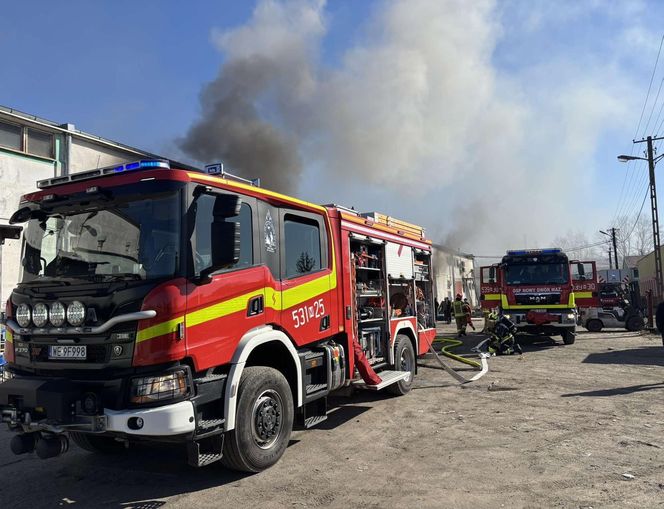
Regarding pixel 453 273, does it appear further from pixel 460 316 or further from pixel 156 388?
pixel 156 388

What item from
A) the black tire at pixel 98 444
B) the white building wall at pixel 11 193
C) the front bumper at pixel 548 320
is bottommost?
the black tire at pixel 98 444

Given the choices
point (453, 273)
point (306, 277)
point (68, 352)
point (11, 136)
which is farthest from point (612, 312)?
point (453, 273)

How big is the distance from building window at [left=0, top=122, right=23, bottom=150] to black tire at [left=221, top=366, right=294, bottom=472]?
11.7 metres

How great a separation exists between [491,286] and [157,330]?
1339 centimetres

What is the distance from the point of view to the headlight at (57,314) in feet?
12.8

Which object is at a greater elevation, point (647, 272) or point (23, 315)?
point (647, 272)

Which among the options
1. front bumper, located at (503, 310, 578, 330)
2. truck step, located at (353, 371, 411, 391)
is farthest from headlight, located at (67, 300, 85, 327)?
front bumper, located at (503, 310, 578, 330)

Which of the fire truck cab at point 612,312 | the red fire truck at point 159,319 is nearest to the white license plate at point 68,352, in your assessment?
the red fire truck at point 159,319

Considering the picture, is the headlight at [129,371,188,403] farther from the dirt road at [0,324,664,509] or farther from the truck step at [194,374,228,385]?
the dirt road at [0,324,664,509]

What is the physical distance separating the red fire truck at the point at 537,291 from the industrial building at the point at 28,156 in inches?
490

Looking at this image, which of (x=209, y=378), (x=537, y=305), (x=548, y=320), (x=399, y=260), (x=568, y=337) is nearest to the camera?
(x=209, y=378)

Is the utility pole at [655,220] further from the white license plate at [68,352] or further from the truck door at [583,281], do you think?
the white license plate at [68,352]

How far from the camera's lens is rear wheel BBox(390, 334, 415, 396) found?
25.3 feet

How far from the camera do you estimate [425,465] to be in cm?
467
